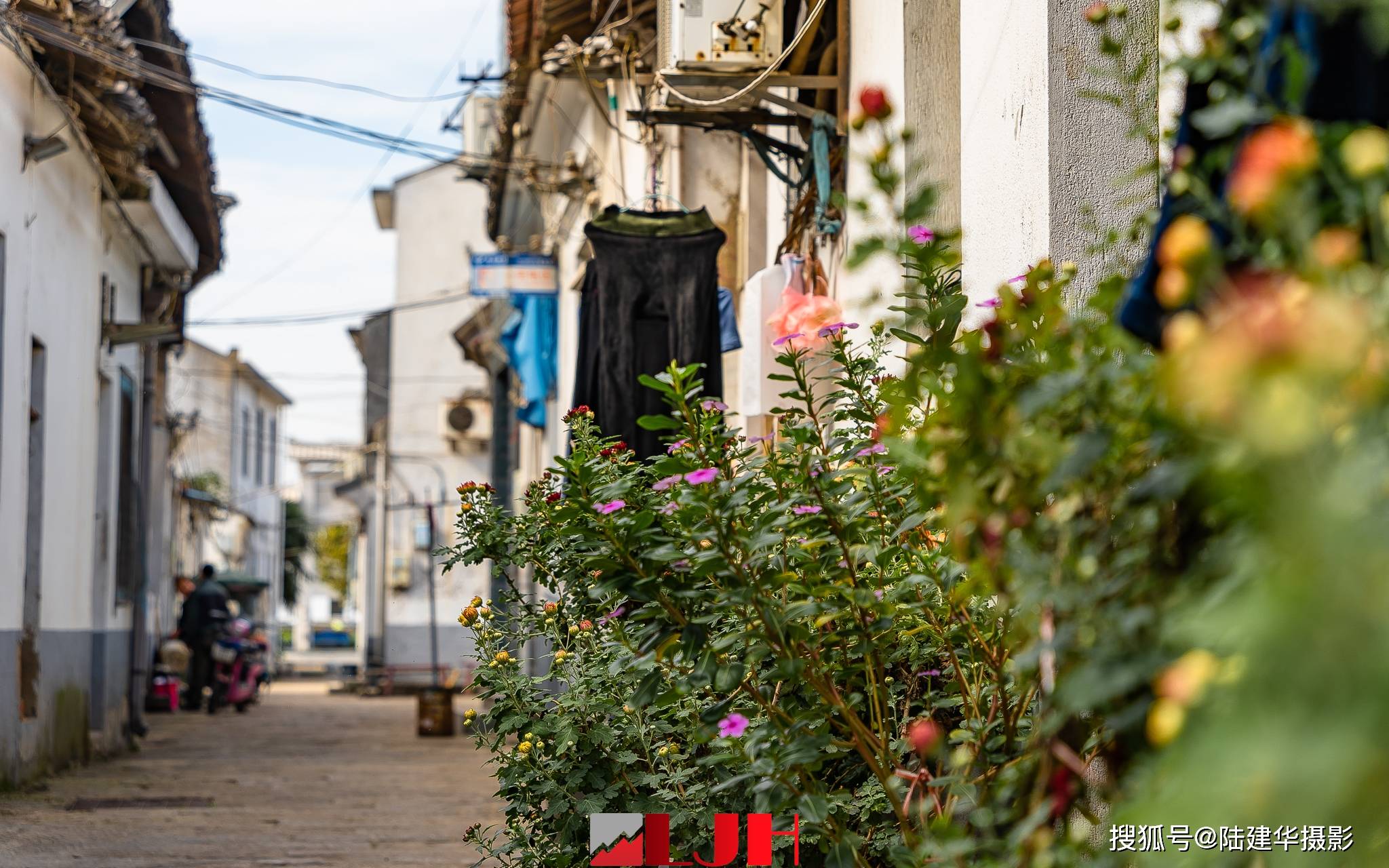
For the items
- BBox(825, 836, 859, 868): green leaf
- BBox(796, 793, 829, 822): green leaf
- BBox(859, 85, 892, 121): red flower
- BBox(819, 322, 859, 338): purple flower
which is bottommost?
BBox(825, 836, 859, 868): green leaf

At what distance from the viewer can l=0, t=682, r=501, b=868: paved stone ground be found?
21.6 feet

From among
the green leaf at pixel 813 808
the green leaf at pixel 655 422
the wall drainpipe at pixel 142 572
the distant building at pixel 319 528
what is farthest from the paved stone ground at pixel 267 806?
the distant building at pixel 319 528

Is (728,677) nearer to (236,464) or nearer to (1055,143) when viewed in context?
(1055,143)

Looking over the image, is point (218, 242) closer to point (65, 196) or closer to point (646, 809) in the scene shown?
point (65, 196)

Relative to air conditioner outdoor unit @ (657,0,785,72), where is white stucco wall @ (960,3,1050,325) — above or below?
below

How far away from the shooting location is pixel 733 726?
2.88m

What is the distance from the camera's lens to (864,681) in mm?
3541

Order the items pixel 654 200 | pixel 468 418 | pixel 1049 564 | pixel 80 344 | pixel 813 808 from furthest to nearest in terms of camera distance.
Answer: pixel 468 418 → pixel 80 344 → pixel 654 200 → pixel 813 808 → pixel 1049 564

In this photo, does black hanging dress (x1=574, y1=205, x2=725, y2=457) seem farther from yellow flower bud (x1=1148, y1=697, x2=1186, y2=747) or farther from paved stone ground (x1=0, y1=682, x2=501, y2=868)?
yellow flower bud (x1=1148, y1=697, x2=1186, y2=747)

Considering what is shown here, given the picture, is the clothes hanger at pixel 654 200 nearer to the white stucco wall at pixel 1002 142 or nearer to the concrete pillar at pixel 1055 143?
the white stucco wall at pixel 1002 142

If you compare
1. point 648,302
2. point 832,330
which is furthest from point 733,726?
point 648,302

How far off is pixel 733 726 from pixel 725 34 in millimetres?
4474

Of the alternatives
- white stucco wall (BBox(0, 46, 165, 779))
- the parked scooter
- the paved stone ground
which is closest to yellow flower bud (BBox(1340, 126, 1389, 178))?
the paved stone ground

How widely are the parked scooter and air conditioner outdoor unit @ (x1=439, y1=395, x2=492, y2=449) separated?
7.59m
